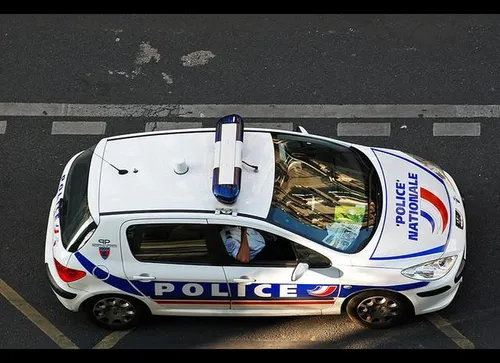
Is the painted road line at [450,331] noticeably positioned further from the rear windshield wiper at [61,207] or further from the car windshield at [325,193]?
Answer: the rear windshield wiper at [61,207]

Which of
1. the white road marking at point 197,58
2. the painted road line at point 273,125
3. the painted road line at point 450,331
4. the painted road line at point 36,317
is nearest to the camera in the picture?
the painted road line at point 450,331

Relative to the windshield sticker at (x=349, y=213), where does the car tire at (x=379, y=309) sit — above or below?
below

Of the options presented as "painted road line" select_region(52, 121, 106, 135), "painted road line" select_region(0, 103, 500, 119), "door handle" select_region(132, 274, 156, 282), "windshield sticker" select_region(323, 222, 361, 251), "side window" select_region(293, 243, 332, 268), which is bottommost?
"door handle" select_region(132, 274, 156, 282)

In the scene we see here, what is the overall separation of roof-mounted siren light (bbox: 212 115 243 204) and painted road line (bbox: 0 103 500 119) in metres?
2.27

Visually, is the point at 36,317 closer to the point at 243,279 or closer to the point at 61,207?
the point at 61,207

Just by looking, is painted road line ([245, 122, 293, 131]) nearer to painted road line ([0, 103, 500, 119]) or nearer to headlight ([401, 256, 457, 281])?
painted road line ([0, 103, 500, 119])

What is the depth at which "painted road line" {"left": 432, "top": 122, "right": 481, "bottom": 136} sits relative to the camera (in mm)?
9398

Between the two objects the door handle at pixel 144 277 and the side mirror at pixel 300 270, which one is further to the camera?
the door handle at pixel 144 277

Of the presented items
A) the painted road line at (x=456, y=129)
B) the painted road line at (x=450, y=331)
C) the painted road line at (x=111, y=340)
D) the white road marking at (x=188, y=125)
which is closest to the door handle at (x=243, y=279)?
the painted road line at (x=111, y=340)

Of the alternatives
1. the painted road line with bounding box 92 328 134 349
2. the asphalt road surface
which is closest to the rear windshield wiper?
the asphalt road surface

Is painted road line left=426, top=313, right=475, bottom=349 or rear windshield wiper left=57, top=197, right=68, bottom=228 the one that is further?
painted road line left=426, top=313, right=475, bottom=349

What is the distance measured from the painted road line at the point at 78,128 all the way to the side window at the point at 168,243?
2.82 metres

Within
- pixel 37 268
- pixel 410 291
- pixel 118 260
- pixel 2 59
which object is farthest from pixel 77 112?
pixel 410 291

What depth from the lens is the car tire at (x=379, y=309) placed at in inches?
292
